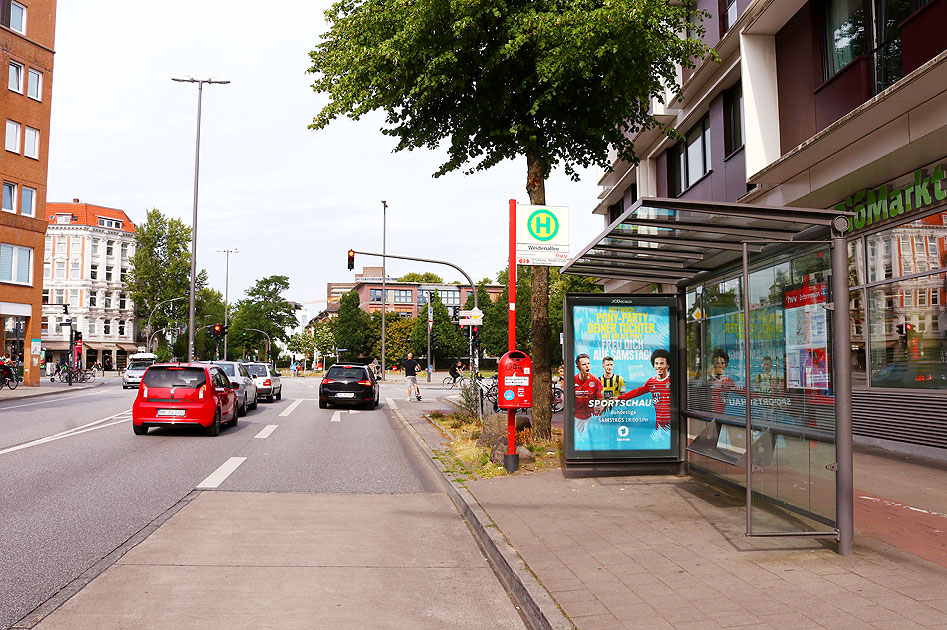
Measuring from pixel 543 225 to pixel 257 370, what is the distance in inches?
868

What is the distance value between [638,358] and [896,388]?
559 cm

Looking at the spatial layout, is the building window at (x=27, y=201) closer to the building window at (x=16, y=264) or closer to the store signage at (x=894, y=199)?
the building window at (x=16, y=264)

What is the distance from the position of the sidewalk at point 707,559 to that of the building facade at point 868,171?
172cm

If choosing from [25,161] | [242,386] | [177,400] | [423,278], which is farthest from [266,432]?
[423,278]

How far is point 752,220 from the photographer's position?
612 centimetres

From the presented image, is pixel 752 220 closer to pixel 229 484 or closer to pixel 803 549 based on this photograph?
pixel 803 549

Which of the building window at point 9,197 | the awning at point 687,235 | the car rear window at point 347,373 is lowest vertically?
the car rear window at point 347,373

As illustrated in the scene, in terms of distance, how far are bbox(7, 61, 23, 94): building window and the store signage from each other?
39.3 metres

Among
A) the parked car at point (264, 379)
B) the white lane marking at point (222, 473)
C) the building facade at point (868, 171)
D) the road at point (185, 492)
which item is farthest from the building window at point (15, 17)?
the building facade at point (868, 171)

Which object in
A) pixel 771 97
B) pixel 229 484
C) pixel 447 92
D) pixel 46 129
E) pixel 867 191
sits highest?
pixel 46 129

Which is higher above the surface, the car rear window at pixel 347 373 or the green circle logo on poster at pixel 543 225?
the green circle logo on poster at pixel 543 225

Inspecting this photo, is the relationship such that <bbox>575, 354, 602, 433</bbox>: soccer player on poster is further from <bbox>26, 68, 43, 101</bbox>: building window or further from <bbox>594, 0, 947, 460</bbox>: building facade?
<bbox>26, 68, 43, 101</bbox>: building window

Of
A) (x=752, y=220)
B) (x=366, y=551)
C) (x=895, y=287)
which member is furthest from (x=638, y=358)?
(x=895, y=287)

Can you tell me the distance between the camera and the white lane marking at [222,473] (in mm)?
9578
